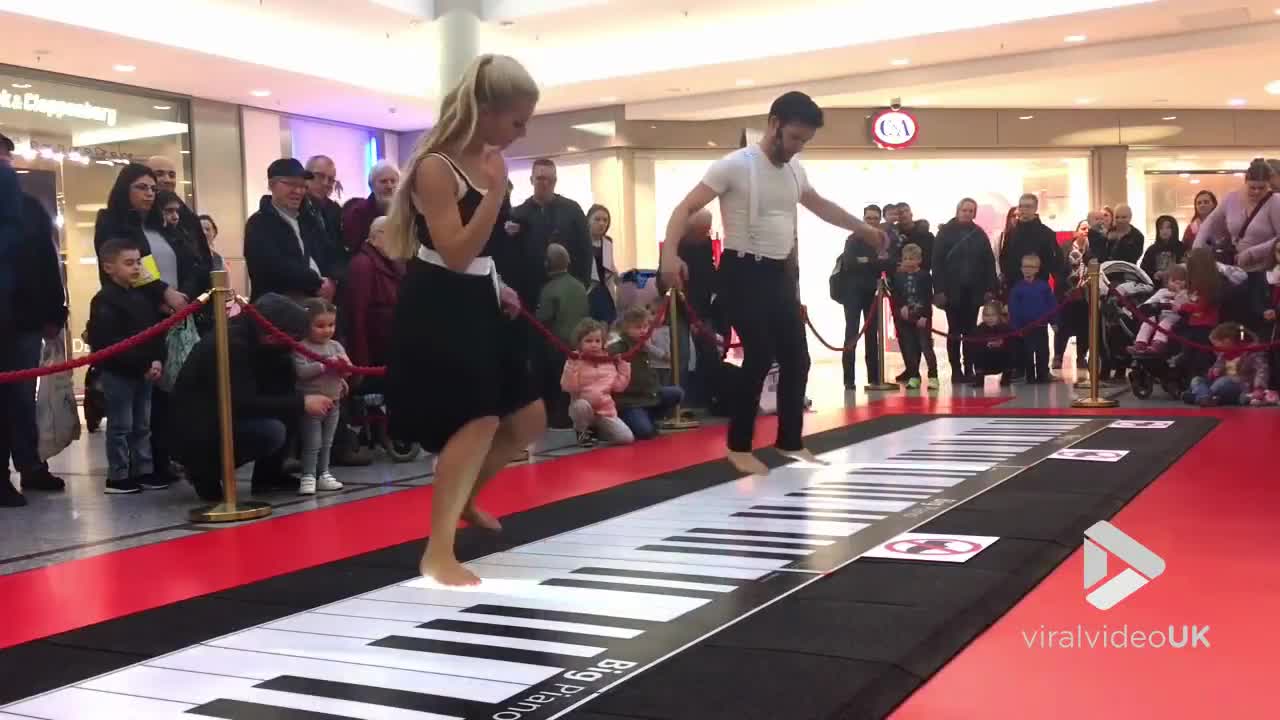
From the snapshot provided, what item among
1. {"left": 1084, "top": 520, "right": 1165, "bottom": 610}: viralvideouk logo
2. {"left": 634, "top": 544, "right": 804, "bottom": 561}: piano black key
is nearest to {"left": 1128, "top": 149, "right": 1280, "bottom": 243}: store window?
{"left": 1084, "top": 520, "right": 1165, "bottom": 610}: viralvideouk logo

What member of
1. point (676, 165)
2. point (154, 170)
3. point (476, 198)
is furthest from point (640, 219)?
point (476, 198)

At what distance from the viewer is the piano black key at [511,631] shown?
2.58m

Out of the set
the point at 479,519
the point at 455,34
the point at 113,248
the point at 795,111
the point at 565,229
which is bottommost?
the point at 479,519

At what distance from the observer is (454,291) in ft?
10.0

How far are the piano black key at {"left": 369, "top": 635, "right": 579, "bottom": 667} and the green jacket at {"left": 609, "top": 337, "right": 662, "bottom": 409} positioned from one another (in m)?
4.36

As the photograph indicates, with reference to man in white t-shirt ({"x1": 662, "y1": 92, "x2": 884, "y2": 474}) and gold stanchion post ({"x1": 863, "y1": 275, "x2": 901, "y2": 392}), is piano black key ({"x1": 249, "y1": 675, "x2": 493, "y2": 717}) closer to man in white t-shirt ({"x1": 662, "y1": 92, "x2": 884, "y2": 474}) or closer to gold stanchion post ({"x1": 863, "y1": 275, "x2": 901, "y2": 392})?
man in white t-shirt ({"x1": 662, "y1": 92, "x2": 884, "y2": 474})

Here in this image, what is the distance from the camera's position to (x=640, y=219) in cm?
1603

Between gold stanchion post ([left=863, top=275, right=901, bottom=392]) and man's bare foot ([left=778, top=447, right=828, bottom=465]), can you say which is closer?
man's bare foot ([left=778, top=447, right=828, bottom=465])

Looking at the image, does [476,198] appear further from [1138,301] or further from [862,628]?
[1138,301]

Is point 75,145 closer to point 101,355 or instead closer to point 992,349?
point 101,355

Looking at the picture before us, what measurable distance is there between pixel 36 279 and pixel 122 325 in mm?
402

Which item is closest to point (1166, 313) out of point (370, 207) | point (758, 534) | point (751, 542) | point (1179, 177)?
point (370, 207)

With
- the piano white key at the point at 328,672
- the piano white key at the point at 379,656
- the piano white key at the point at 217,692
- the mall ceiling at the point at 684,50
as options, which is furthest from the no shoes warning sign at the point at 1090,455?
the mall ceiling at the point at 684,50

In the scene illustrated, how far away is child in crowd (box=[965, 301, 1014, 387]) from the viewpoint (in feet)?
32.6
